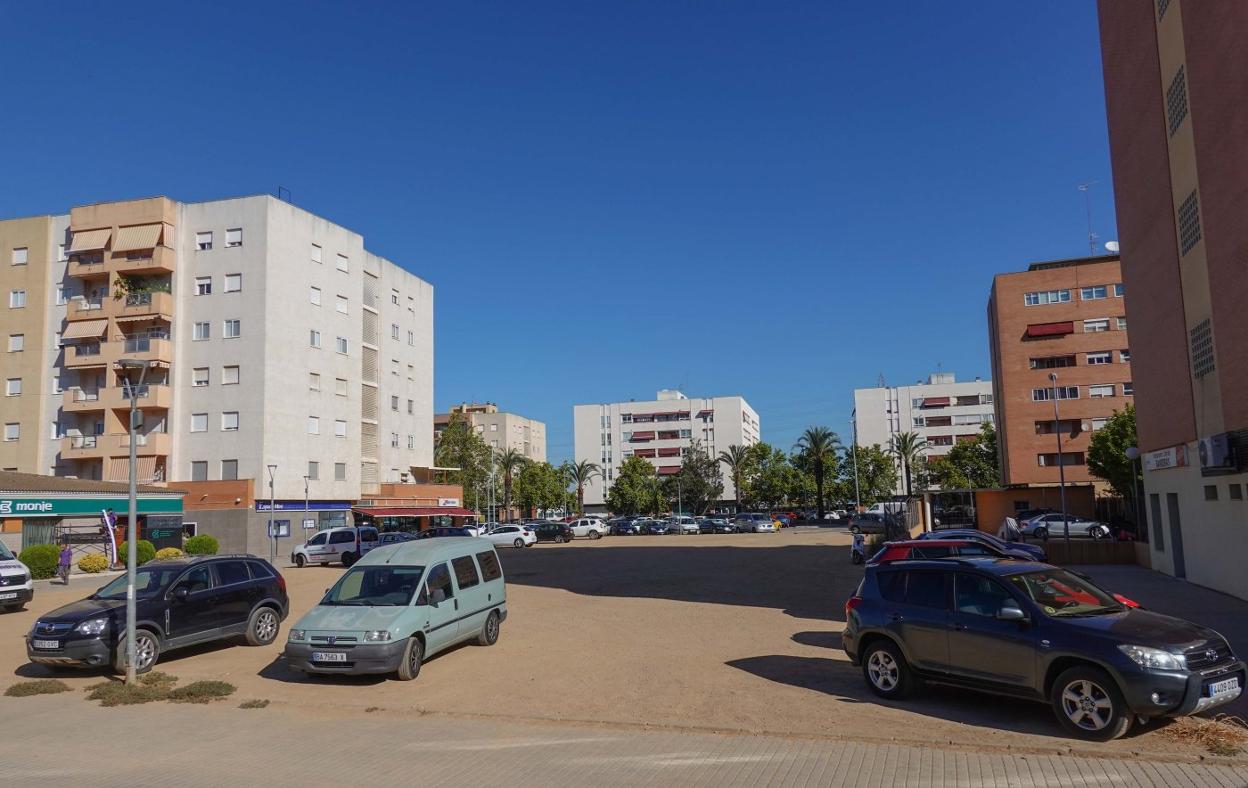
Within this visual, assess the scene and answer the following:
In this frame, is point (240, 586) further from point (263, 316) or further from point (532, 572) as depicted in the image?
point (263, 316)

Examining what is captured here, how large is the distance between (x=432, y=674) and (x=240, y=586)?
15.2 feet

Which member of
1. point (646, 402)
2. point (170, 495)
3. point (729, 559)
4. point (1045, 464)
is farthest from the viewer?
Result: point (646, 402)

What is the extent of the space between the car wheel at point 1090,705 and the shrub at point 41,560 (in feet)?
116

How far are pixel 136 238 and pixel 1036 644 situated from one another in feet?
183

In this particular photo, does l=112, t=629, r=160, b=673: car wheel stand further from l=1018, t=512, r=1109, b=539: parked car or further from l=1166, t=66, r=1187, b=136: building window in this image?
l=1018, t=512, r=1109, b=539: parked car

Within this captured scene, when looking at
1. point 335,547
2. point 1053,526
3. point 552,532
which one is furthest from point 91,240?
point 1053,526

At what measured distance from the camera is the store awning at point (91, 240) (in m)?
51.6

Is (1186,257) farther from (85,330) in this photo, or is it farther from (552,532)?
(85,330)

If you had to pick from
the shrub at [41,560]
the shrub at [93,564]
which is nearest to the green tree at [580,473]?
the shrub at [93,564]

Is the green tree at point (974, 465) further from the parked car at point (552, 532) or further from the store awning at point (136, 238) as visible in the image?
the store awning at point (136, 238)

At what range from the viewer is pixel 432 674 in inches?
480

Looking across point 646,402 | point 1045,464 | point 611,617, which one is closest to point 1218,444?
point 611,617

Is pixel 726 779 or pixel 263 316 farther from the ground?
pixel 263 316

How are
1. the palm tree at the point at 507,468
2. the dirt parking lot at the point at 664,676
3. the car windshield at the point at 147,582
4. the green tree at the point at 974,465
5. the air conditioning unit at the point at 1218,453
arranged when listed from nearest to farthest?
the dirt parking lot at the point at 664,676 < the car windshield at the point at 147,582 < the air conditioning unit at the point at 1218,453 < the green tree at the point at 974,465 < the palm tree at the point at 507,468
